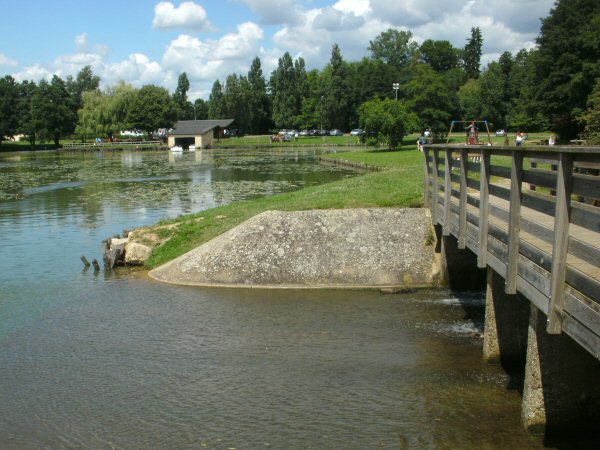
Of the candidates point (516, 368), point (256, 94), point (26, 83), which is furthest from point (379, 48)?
point (516, 368)

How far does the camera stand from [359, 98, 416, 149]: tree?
3041 inches

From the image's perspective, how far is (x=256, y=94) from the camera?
165000mm

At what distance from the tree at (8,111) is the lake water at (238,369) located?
130542 mm

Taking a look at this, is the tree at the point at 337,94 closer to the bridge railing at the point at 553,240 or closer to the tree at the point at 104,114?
the tree at the point at 104,114

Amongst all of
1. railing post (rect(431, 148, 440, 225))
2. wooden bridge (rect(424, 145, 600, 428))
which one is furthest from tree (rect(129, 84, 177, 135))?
wooden bridge (rect(424, 145, 600, 428))

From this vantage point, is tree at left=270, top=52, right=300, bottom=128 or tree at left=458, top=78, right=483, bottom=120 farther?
tree at left=270, top=52, right=300, bottom=128

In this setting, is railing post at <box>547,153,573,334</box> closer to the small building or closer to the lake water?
the lake water

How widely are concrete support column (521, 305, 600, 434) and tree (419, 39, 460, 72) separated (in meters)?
184

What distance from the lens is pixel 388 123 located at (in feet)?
253

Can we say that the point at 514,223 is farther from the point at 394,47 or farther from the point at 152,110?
the point at 394,47

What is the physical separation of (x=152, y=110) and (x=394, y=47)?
74937mm

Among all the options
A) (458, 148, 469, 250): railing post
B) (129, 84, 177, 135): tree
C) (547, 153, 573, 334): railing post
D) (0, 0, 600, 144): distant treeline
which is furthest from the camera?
(129, 84, 177, 135): tree

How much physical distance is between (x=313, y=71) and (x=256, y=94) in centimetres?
3286

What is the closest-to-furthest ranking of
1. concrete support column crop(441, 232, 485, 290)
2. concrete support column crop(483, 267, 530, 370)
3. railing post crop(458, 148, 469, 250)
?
1. concrete support column crop(483, 267, 530, 370)
2. railing post crop(458, 148, 469, 250)
3. concrete support column crop(441, 232, 485, 290)
